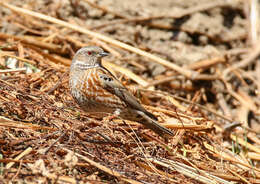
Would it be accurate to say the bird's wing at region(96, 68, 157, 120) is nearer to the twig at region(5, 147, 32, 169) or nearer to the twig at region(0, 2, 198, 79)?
the twig at region(0, 2, 198, 79)

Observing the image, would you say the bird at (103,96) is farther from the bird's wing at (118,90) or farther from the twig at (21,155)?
the twig at (21,155)

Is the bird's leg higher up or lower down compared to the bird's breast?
lower down

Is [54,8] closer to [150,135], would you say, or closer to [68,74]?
[68,74]

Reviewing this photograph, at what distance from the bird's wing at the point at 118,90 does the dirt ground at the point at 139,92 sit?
0.84ft

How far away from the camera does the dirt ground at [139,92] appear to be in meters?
4.00

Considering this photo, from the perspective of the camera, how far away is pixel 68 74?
19.4ft

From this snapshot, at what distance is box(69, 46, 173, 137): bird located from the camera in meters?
5.18

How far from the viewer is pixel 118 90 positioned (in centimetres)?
536

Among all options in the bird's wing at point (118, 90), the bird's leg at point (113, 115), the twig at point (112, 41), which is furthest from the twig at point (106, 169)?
the twig at point (112, 41)

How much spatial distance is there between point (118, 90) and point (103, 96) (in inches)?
8.8

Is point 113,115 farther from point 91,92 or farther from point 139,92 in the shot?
point 139,92

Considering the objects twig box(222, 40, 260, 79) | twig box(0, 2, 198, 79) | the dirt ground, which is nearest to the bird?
the dirt ground

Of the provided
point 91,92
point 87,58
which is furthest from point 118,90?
point 87,58

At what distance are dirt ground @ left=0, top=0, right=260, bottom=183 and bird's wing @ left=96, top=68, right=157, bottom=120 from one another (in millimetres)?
255
